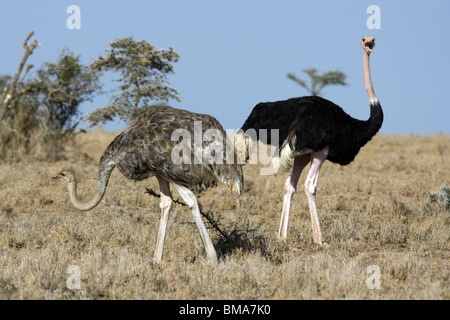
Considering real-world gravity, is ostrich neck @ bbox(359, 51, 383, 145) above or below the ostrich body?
above

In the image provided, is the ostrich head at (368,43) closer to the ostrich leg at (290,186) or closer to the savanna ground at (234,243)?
the ostrich leg at (290,186)

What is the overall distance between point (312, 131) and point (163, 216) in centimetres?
190

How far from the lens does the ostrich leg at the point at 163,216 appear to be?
20.2 ft

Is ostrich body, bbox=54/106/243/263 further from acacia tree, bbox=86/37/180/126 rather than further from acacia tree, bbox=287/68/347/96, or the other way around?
acacia tree, bbox=287/68/347/96

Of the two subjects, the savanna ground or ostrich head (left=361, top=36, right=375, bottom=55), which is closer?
the savanna ground

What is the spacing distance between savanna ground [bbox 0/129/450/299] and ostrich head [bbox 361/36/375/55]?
209 cm

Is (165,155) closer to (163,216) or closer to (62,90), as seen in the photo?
(163,216)

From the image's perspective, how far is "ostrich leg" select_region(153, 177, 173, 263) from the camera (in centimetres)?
615

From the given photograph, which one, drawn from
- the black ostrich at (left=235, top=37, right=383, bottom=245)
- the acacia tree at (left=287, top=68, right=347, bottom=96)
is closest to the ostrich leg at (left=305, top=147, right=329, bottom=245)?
the black ostrich at (left=235, top=37, right=383, bottom=245)

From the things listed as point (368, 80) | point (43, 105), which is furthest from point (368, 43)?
point (43, 105)

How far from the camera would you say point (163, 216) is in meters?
6.32

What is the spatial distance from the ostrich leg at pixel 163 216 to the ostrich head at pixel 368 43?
3268 millimetres

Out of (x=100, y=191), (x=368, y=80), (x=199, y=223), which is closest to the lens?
(x=199, y=223)

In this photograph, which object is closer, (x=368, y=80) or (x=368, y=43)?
(x=368, y=80)
